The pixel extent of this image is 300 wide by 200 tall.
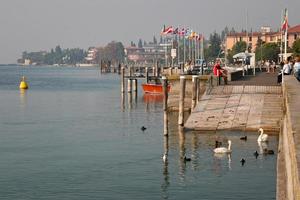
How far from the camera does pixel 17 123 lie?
160ft

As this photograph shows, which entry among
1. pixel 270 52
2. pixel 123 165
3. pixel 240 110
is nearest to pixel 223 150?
pixel 123 165

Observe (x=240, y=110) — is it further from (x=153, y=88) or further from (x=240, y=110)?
(x=153, y=88)

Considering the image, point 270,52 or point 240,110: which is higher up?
point 270,52

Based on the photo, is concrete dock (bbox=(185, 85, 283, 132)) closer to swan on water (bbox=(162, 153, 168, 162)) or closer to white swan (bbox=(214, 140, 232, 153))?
white swan (bbox=(214, 140, 232, 153))

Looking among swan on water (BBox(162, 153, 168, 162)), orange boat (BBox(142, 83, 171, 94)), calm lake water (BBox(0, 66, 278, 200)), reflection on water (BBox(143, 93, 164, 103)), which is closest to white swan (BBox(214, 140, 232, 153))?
calm lake water (BBox(0, 66, 278, 200))

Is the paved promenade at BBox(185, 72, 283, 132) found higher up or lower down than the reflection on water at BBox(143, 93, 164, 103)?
higher up

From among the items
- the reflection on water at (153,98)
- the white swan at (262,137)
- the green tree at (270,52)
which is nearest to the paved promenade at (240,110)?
the white swan at (262,137)

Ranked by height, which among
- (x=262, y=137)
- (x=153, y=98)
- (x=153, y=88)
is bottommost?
(x=153, y=98)

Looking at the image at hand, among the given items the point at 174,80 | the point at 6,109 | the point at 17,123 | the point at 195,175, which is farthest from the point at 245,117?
the point at 6,109

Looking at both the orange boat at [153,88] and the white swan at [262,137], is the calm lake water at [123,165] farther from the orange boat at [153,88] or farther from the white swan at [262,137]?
the orange boat at [153,88]

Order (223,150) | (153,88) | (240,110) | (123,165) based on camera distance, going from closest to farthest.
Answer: (123,165), (223,150), (240,110), (153,88)

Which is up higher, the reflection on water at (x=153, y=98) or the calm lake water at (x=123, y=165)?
the calm lake water at (x=123, y=165)

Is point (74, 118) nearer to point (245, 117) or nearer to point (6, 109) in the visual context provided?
point (6, 109)

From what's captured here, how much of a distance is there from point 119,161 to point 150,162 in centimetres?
146
